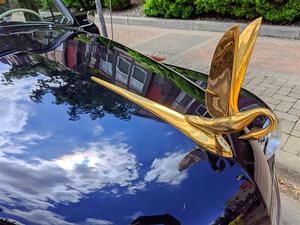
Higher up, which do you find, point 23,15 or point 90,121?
point 23,15

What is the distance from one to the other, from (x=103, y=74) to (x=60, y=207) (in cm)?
95

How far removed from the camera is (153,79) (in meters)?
2.20

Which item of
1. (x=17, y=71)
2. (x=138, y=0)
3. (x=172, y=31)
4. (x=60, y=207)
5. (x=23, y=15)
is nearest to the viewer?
(x=60, y=207)

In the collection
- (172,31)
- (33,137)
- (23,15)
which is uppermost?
(23,15)

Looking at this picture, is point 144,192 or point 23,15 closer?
point 144,192

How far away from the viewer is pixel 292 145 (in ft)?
10.8

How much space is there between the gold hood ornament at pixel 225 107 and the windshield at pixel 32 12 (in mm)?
1720

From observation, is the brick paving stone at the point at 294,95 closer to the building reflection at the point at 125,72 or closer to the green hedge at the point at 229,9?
the building reflection at the point at 125,72

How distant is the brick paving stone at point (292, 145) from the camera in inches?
127

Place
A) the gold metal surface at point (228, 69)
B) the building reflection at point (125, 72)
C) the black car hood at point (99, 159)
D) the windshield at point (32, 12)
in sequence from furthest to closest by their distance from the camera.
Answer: the windshield at point (32, 12)
the building reflection at point (125, 72)
the gold metal surface at point (228, 69)
the black car hood at point (99, 159)

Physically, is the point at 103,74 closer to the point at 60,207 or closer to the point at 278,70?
the point at 60,207

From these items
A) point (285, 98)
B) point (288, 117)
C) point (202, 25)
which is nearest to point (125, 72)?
point (288, 117)

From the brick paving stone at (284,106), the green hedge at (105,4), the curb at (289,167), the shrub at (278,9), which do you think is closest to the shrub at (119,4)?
the green hedge at (105,4)

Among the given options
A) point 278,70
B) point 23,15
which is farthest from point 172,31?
point 23,15
